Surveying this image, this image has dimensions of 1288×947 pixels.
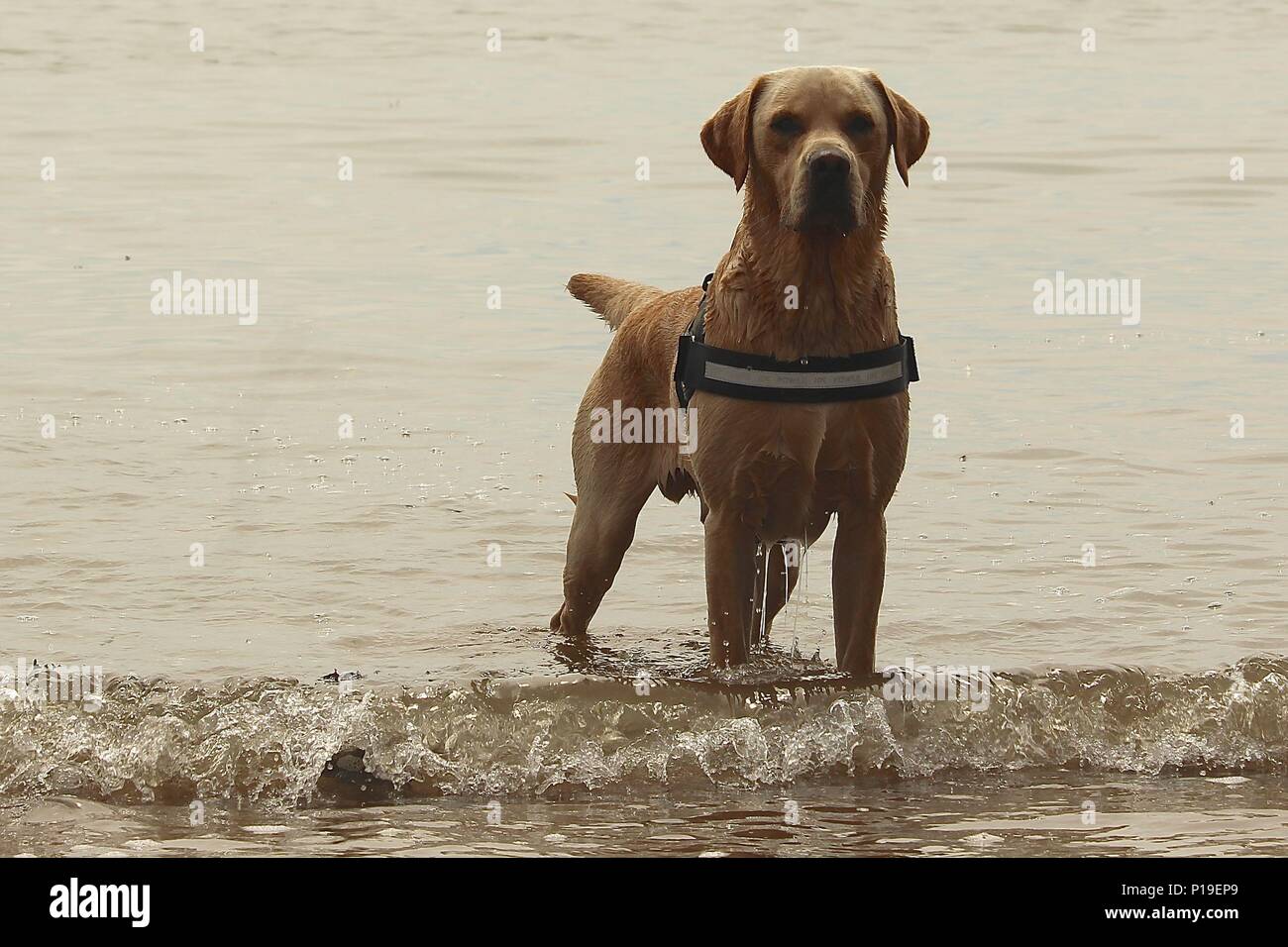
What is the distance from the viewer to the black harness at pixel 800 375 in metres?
6.21

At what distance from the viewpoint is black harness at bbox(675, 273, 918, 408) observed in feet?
20.4

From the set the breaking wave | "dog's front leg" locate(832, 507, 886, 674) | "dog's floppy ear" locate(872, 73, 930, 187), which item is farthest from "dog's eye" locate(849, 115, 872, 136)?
the breaking wave

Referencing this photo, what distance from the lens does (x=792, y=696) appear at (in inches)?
266

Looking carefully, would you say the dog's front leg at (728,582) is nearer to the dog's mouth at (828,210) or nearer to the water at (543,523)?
the water at (543,523)

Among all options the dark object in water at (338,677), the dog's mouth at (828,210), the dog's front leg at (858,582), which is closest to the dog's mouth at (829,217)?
the dog's mouth at (828,210)

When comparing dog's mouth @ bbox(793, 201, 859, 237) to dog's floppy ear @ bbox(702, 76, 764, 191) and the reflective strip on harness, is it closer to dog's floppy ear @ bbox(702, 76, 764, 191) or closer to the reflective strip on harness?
dog's floppy ear @ bbox(702, 76, 764, 191)

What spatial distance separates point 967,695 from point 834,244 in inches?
65.1

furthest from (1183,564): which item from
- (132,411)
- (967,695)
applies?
(132,411)

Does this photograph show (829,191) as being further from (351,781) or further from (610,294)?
(351,781)

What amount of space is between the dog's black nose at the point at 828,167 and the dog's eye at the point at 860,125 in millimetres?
205

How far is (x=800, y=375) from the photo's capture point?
20.4ft

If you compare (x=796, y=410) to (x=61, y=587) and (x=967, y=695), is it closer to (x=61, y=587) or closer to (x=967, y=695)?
(x=967, y=695)
